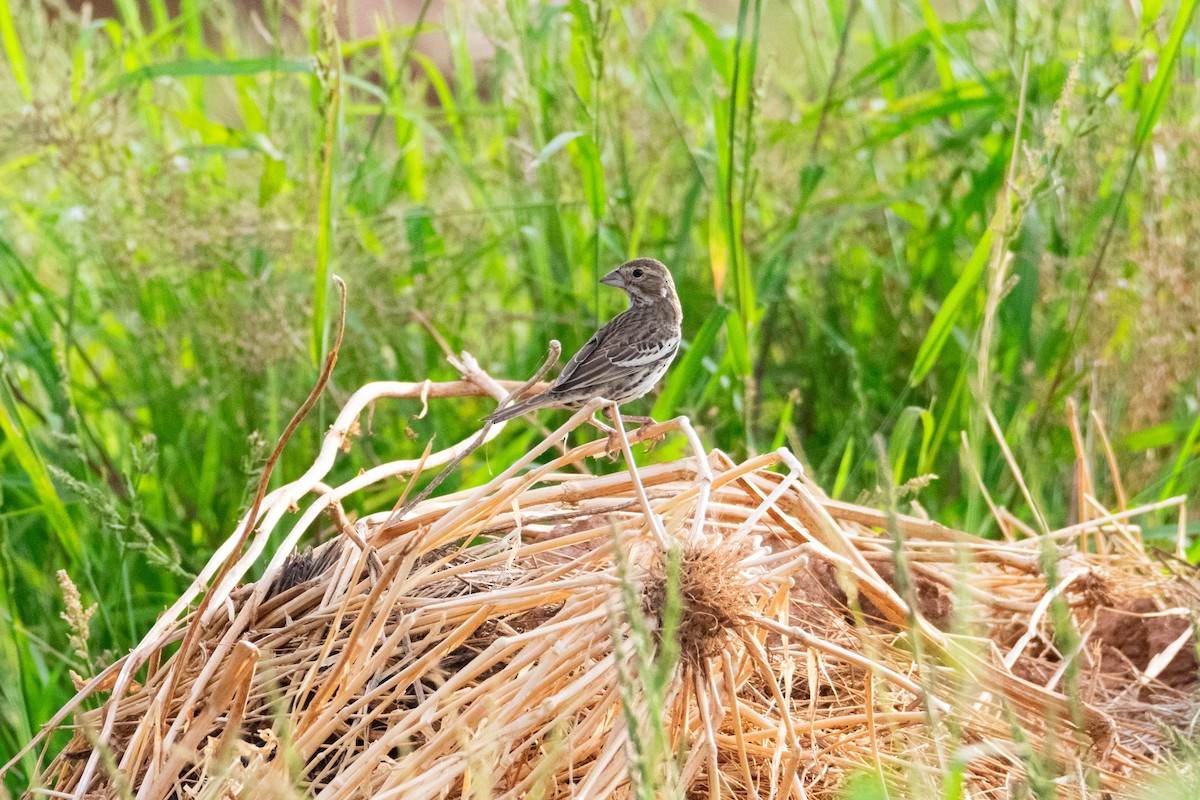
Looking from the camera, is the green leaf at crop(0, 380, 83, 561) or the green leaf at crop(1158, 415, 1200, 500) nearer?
the green leaf at crop(0, 380, 83, 561)

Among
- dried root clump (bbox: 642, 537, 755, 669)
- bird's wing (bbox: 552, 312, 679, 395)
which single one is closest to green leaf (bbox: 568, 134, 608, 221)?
bird's wing (bbox: 552, 312, 679, 395)

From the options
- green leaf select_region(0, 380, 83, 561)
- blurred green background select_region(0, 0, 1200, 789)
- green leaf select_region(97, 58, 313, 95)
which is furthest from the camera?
green leaf select_region(97, 58, 313, 95)

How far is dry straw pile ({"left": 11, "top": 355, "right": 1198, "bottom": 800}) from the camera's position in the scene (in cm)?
157

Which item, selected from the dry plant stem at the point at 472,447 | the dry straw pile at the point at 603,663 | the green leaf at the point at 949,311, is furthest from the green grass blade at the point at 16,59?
the green leaf at the point at 949,311

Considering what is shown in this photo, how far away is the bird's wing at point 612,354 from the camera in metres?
2.98

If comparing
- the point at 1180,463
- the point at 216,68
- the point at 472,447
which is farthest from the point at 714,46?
the point at 472,447

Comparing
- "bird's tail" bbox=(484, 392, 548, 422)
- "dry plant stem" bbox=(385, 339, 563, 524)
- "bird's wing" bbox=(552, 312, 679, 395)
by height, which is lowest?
"bird's wing" bbox=(552, 312, 679, 395)

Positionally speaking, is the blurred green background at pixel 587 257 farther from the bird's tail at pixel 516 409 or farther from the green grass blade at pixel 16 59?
the bird's tail at pixel 516 409

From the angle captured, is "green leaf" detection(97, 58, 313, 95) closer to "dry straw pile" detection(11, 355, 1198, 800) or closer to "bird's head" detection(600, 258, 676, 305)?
"bird's head" detection(600, 258, 676, 305)

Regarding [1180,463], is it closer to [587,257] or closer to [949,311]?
[949,311]

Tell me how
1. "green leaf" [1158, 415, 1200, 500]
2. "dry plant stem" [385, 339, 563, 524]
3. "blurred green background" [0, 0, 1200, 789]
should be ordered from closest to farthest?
"dry plant stem" [385, 339, 563, 524], "green leaf" [1158, 415, 1200, 500], "blurred green background" [0, 0, 1200, 789]

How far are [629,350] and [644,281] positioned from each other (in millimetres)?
322

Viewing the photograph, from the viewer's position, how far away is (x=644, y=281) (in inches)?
135

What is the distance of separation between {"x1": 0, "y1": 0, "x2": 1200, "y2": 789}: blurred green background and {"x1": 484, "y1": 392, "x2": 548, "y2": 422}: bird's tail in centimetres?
36
